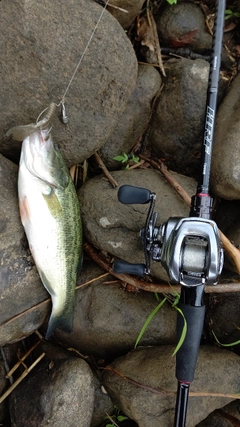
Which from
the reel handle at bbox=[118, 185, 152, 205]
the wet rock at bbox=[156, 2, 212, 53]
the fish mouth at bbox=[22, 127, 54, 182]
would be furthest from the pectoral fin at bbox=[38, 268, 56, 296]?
the wet rock at bbox=[156, 2, 212, 53]

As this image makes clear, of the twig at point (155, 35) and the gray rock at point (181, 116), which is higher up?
the twig at point (155, 35)

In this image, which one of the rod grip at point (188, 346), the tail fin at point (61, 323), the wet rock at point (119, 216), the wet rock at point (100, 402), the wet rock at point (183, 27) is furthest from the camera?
the wet rock at point (183, 27)

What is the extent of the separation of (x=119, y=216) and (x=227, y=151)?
88cm

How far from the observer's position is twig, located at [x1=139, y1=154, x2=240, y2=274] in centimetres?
298

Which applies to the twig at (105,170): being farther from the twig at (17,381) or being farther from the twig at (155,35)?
the twig at (17,381)

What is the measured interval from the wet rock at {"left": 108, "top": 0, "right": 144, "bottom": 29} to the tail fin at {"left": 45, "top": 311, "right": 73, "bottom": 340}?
7.14 ft

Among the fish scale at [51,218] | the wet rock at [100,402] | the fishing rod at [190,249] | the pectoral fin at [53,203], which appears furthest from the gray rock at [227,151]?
the wet rock at [100,402]

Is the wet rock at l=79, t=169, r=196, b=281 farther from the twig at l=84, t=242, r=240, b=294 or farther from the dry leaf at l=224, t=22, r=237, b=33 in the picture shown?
the dry leaf at l=224, t=22, r=237, b=33

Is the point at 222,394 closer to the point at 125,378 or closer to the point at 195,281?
the point at 125,378

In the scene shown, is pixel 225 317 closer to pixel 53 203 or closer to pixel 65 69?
pixel 53 203

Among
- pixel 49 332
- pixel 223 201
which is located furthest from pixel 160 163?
pixel 49 332

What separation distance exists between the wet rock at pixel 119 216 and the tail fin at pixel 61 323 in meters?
0.55

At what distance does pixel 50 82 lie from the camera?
Answer: 2789mm

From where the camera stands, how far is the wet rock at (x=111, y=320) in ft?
10.5
